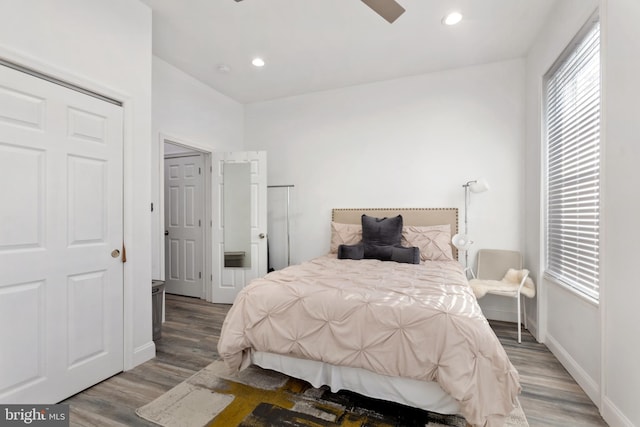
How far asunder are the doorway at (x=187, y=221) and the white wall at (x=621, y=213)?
4113mm

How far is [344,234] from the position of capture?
3748mm

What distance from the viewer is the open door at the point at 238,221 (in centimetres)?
407

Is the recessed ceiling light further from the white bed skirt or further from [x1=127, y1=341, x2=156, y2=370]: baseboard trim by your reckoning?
[x1=127, y1=341, x2=156, y2=370]: baseboard trim

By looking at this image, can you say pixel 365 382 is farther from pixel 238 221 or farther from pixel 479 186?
pixel 238 221

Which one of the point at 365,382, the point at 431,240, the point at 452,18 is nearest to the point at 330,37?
the point at 452,18

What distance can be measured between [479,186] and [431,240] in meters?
0.77

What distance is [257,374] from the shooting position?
222 cm

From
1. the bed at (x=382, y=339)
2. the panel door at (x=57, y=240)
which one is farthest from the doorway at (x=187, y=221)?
the bed at (x=382, y=339)

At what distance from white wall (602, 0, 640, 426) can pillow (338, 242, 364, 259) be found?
1.98 meters

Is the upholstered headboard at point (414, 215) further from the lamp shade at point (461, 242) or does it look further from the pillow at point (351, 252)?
the pillow at point (351, 252)

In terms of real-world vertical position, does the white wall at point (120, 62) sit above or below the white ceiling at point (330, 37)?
below

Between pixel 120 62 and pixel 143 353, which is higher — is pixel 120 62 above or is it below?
above

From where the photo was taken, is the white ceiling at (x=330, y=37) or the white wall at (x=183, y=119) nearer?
the white ceiling at (x=330, y=37)

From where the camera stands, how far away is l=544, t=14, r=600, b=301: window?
201 cm
